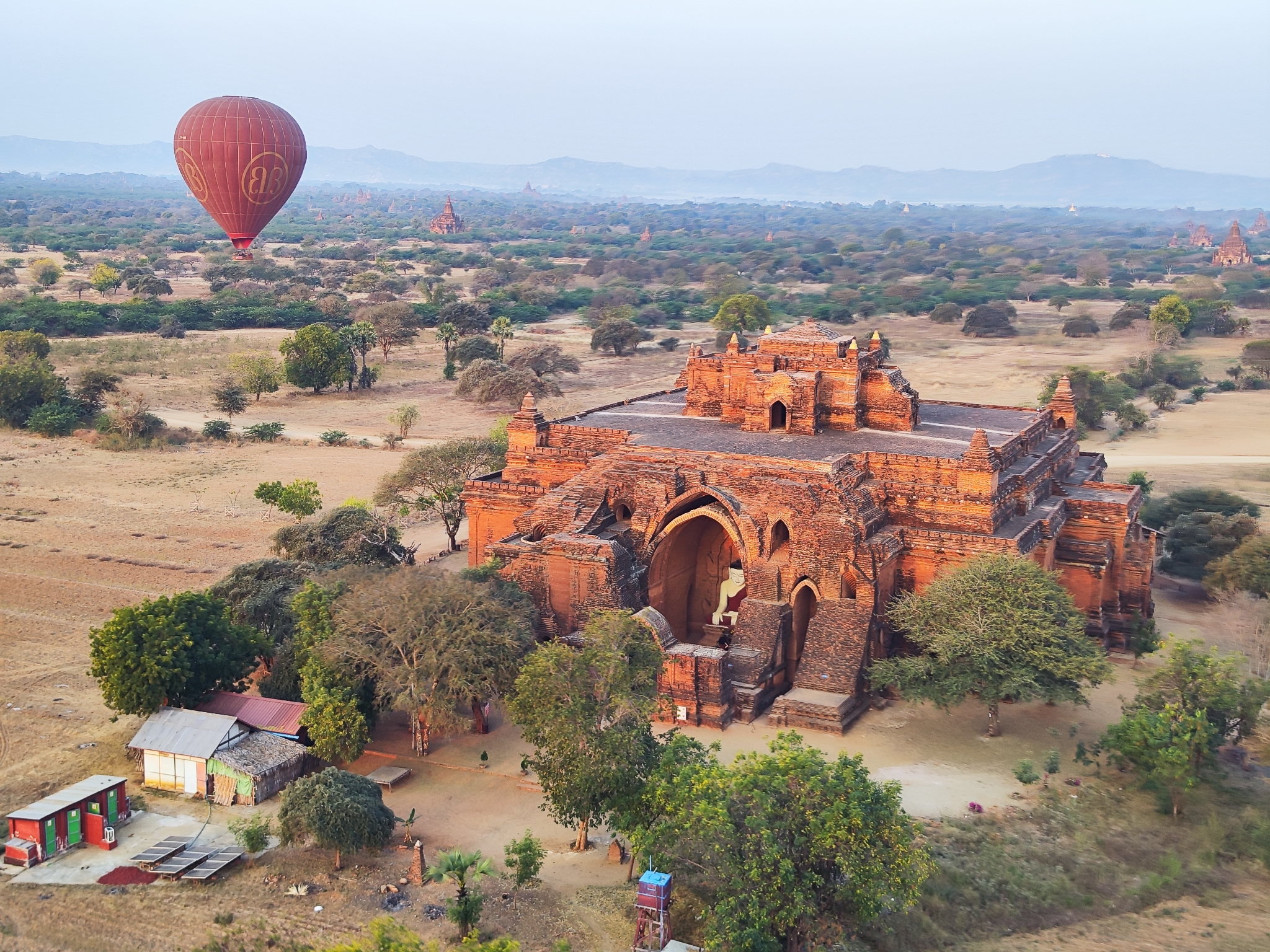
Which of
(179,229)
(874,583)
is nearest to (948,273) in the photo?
(179,229)

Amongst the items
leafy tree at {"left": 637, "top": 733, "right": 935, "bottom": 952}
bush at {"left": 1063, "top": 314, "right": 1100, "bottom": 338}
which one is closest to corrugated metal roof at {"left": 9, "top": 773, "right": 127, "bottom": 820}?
leafy tree at {"left": 637, "top": 733, "right": 935, "bottom": 952}

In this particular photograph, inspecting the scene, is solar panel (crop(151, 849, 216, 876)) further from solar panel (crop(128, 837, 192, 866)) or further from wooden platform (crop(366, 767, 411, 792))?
wooden platform (crop(366, 767, 411, 792))

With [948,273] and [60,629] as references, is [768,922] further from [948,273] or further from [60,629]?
[948,273]

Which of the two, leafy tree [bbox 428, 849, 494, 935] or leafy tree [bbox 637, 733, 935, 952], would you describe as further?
leafy tree [bbox 428, 849, 494, 935]

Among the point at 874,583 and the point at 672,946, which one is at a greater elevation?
the point at 874,583

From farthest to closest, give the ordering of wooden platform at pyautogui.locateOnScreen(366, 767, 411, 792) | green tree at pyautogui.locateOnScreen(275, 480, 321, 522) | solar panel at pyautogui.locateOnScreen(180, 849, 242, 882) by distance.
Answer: green tree at pyautogui.locateOnScreen(275, 480, 321, 522) < wooden platform at pyautogui.locateOnScreen(366, 767, 411, 792) < solar panel at pyautogui.locateOnScreen(180, 849, 242, 882)

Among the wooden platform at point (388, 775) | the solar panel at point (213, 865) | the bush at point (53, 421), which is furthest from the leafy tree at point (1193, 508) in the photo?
the bush at point (53, 421)

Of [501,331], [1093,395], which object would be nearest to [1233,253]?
[1093,395]
